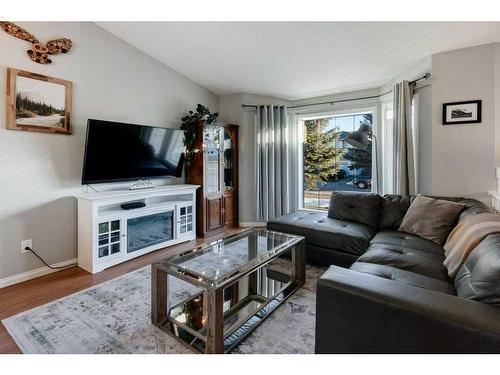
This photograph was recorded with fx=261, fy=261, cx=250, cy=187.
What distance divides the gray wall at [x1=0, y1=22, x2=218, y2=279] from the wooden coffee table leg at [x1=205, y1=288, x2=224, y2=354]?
2.17m

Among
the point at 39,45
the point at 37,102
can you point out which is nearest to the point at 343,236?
the point at 37,102

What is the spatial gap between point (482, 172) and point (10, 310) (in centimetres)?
435

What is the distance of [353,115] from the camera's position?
13.3 ft

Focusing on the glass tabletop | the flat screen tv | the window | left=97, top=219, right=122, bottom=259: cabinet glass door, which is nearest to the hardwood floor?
left=97, top=219, right=122, bottom=259: cabinet glass door

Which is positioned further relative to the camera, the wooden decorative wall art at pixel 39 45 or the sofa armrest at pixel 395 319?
the wooden decorative wall art at pixel 39 45

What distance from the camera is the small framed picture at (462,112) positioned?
104 inches

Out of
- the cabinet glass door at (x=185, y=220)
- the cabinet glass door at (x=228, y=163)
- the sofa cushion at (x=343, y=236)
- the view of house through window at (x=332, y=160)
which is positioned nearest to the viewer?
the sofa cushion at (x=343, y=236)

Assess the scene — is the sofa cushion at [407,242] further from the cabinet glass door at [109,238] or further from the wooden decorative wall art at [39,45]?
the wooden decorative wall art at [39,45]

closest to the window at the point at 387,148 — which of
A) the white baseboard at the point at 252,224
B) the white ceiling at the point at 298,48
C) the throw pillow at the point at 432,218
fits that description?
the white ceiling at the point at 298,48

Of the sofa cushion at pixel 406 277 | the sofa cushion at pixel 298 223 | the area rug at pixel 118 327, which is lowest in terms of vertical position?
the area rug at pixel 118 327

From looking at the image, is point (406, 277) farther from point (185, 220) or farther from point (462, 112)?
point (185, 220)

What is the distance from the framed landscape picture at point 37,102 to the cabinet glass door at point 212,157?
1710 mm

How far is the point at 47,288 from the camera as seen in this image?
7.57 ft
